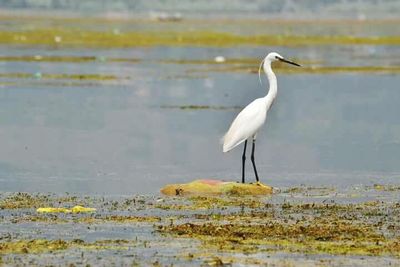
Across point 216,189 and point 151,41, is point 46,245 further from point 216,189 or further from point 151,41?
point 151,41

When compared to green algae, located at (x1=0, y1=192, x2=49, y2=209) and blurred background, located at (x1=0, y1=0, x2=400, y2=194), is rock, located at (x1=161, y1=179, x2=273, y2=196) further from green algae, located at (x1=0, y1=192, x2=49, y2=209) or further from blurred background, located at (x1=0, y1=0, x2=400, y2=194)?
green algae, located at (x1=0, y1=192, x2=49, y2=209)

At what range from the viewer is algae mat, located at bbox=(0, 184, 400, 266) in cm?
1415

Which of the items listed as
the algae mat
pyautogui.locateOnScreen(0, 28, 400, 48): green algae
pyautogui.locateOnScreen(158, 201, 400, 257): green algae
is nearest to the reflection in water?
the algae mat

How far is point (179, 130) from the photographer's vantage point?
94.4 feet

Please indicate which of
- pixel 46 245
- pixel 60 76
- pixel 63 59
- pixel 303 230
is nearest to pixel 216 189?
pixel 303 230

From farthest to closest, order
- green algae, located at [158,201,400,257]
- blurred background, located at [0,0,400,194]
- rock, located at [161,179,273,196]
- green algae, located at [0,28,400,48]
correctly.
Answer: green algae, located at [0,28,400,48], blurred background, located at [0,0,400,194], rock, located at [161,179,273,196], green algae, located at [158,201,400,257]

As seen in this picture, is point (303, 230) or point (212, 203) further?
point (212, 203)

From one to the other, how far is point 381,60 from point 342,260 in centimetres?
4671

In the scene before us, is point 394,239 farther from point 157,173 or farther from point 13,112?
point 13,112

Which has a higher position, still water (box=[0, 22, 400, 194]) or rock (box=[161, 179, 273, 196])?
still water (box=[0, 22, 400, 194])

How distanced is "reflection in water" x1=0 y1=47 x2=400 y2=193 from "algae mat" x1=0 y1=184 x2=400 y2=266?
5.51 feet

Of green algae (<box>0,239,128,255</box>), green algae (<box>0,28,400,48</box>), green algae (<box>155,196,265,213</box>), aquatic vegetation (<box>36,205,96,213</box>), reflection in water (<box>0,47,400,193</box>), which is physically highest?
green algae (<box>0,28,400,48</box>)

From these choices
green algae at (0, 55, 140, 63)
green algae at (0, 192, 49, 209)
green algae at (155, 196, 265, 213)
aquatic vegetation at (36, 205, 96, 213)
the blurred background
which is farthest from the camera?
green algae at (0, 55, 140, 63)

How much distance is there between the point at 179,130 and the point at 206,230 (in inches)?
518
